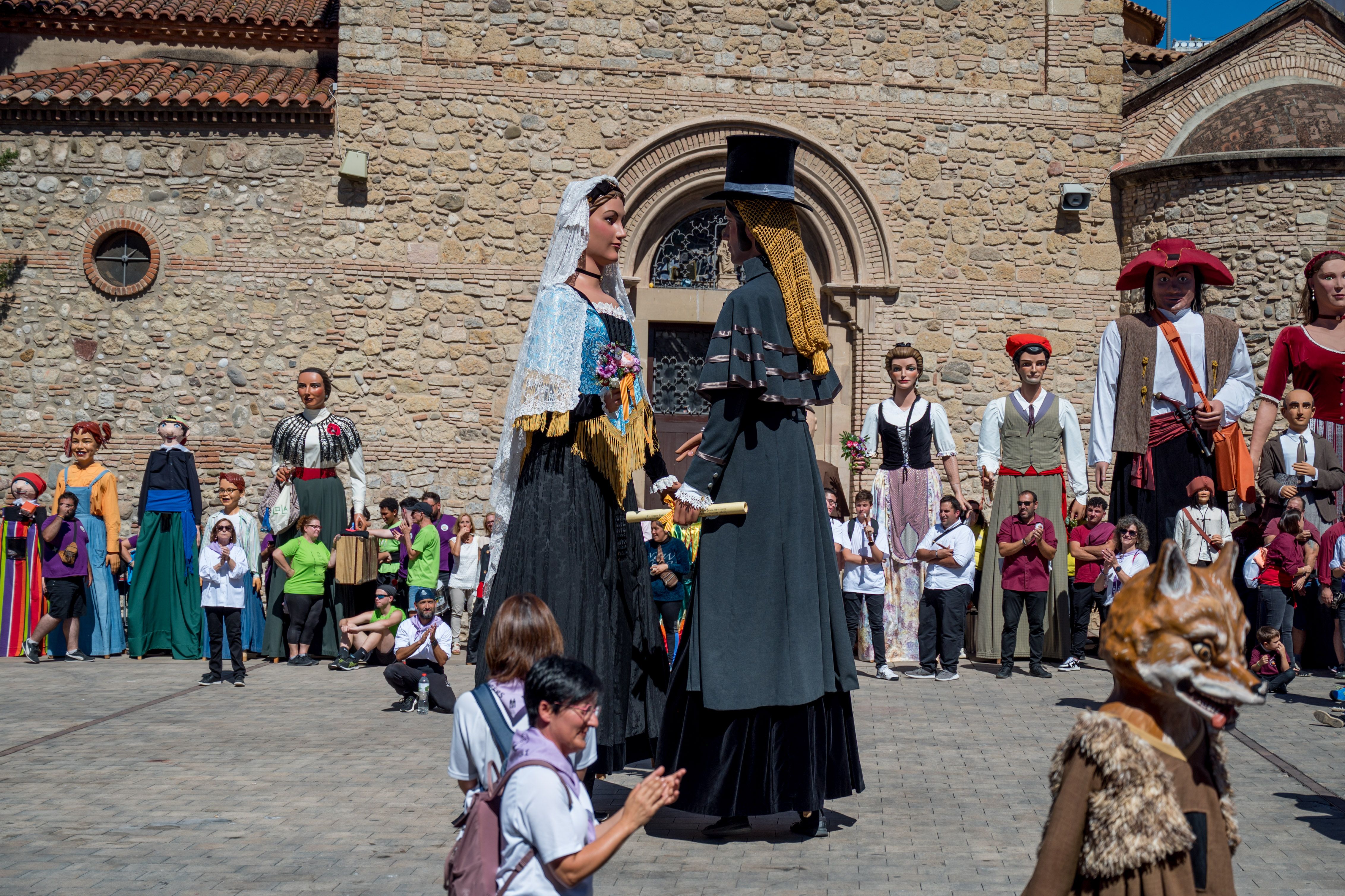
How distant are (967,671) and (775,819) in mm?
4905

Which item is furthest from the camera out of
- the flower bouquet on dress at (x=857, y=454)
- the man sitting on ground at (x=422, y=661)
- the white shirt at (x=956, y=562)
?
the flower bouquet on dress at (x=857, y=454)

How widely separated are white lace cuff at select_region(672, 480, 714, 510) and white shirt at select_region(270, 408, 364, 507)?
20.4 ft

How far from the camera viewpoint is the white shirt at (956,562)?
9.48 metres

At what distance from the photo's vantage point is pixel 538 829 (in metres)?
2.89

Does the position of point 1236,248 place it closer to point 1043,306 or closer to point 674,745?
point 1043,306

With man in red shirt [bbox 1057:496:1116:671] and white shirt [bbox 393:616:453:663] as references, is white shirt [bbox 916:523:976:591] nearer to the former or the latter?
man in red shirt [bbox 1057:496:1116:671]

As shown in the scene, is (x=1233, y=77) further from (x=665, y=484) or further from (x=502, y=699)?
(x=502, y=699)

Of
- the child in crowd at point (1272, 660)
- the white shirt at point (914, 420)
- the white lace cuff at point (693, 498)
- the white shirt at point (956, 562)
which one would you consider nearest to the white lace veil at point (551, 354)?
the white lace cuff at point (693, 498)

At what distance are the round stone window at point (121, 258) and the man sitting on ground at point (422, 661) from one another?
7.44 meters

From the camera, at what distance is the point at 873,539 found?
10.1 m

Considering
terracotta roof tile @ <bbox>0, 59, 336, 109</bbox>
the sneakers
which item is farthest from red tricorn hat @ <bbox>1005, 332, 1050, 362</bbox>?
terracotta roof tile @ <bbox>0, 59, 336, 109</bbox>

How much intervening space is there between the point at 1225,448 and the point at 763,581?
2.91 m

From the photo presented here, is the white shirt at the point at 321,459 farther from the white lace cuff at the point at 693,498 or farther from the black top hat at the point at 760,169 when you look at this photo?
the white lace cuff at the point at 693,498

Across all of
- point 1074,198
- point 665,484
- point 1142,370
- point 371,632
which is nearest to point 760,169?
point 665,484
